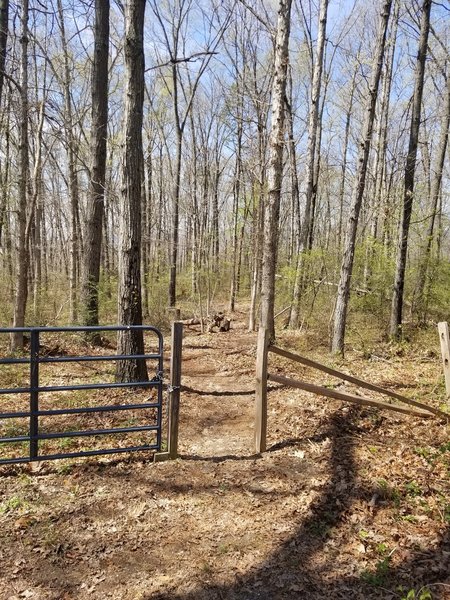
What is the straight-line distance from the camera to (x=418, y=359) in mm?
9008

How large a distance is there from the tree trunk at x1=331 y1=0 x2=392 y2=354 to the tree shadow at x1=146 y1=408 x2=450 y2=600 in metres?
5.95

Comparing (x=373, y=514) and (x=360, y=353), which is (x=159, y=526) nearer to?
(x=373, y=514)

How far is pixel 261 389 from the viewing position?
4.54 metres

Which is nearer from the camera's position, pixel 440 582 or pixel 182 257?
pixel 440 582

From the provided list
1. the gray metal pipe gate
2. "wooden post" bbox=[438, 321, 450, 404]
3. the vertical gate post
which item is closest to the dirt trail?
the gray metal pipe gate

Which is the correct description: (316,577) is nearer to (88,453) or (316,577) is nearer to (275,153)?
(88,453)

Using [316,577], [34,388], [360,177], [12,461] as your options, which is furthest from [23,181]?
[316,577]

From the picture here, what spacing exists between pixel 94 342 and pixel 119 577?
23.1ft

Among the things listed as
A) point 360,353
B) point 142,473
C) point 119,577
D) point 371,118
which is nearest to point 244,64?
point 371,118

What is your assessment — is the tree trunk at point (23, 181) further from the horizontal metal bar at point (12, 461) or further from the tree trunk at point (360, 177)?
the tree trunk at point (360, 177)

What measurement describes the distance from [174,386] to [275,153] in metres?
6.13

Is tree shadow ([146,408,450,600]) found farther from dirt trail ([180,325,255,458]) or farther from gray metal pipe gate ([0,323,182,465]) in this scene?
gray metal pipe gate ([0,323,182,465])

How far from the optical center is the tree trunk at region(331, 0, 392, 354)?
329 inches

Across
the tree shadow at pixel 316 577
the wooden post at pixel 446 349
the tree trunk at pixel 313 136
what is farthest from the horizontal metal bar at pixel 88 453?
the tree trunk at pixel 313 136
